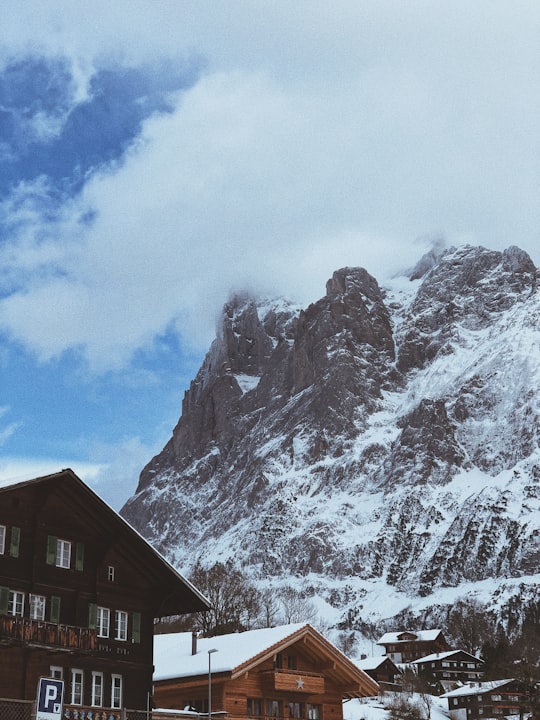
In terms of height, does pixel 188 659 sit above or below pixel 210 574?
below

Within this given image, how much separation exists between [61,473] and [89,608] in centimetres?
594

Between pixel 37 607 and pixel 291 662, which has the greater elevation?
pixel 37 607

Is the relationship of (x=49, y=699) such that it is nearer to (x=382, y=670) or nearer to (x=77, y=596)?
(x=77, y=596)

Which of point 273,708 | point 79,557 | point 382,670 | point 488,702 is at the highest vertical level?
point 382,670

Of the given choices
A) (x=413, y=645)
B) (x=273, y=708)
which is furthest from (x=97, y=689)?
(x=413, y=645)

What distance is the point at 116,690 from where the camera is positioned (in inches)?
1640

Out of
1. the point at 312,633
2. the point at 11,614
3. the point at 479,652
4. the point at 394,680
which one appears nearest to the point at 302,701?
the point at 312,633

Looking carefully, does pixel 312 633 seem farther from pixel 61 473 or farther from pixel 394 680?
pixel 394 680

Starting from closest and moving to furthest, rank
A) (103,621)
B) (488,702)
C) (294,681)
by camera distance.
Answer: (103,621), (294,681), (488,702)

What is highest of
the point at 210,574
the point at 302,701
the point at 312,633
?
the point at 210,574

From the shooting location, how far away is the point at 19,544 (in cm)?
3953

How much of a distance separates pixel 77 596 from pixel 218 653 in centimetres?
796

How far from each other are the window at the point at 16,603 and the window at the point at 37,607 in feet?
1.60

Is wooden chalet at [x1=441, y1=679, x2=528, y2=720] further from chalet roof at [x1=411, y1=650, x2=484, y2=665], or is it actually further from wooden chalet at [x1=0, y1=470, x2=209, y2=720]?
wooden chalet at [x1=0, y1=470, x2=209, y2=720]
